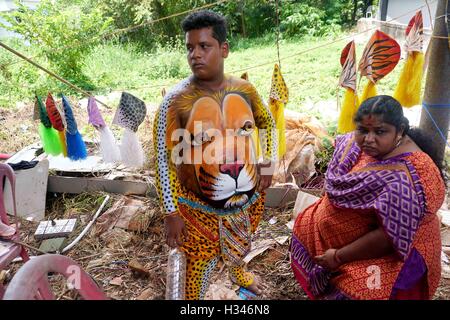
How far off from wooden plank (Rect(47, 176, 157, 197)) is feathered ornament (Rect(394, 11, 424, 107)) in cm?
272

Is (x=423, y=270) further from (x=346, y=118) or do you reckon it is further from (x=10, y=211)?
(x=10, y=211)

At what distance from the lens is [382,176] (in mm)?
1637

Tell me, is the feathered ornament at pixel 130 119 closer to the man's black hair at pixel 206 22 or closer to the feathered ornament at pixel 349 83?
the man's black hair at pixel 206 22

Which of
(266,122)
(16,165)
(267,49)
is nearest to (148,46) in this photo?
(267,49)

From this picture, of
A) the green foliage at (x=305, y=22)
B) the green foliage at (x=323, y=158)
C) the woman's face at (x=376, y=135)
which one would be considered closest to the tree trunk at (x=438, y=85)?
the green foliage at (x=323, y=158)

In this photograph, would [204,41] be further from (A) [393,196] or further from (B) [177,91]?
(A) [393,196]

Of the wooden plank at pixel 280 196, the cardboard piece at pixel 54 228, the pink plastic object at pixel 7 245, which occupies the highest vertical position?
the pink plastic object at pixel 7 245

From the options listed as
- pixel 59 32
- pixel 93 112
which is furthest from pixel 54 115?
pixel 59 32

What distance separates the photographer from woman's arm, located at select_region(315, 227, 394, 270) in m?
1.66

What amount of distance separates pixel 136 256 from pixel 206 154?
167cm

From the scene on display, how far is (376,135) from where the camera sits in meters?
1.64

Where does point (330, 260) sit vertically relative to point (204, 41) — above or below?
below

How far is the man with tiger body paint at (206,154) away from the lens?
5.47 feet

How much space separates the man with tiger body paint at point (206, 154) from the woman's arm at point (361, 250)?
507 mm
